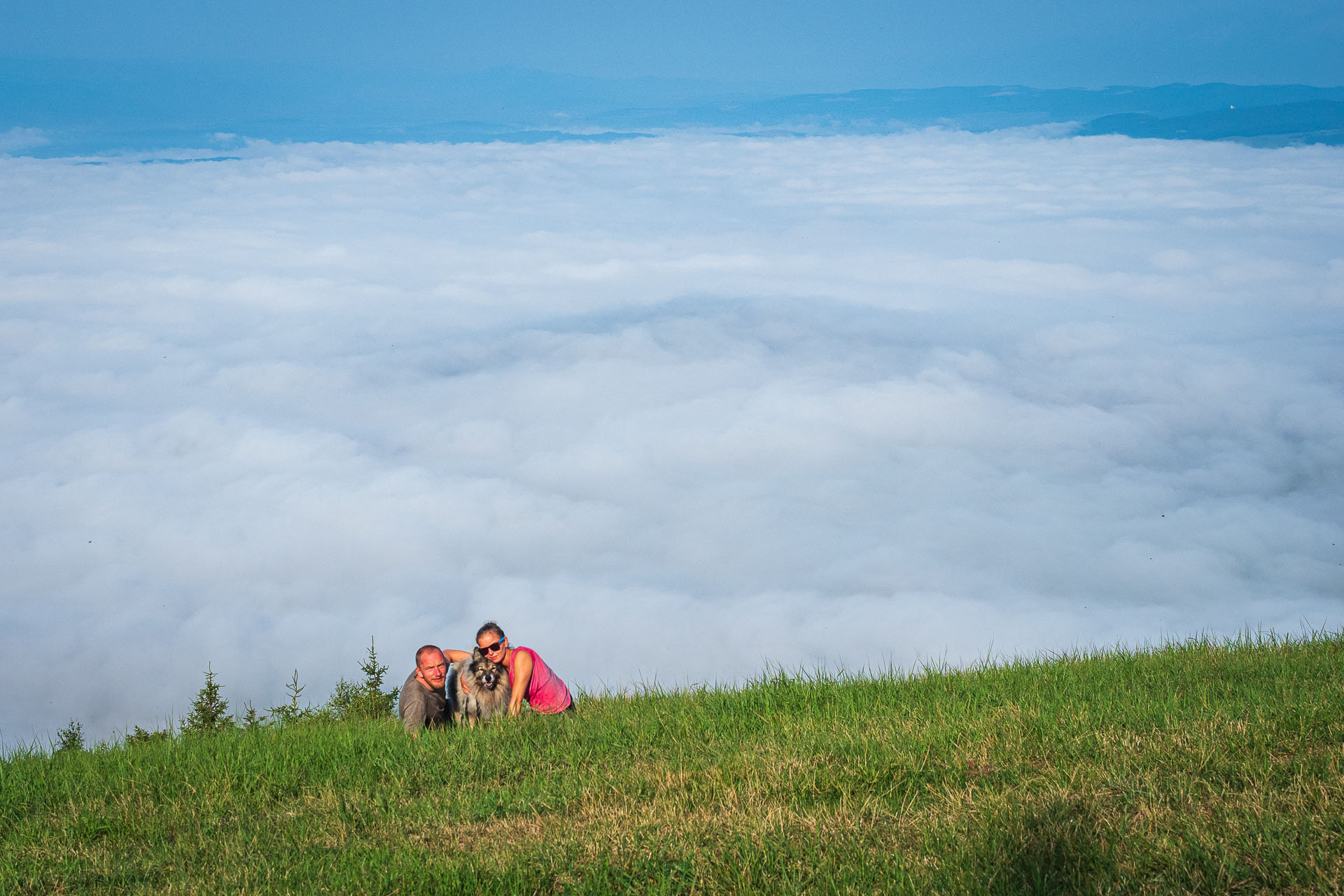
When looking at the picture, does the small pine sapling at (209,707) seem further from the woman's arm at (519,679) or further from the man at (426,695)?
the woman's arm at (519,679)

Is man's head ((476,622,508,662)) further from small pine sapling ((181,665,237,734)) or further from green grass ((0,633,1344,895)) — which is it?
small pine sapling ((181,665,237,734))

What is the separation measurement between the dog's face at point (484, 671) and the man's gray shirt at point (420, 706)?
45 centimetres

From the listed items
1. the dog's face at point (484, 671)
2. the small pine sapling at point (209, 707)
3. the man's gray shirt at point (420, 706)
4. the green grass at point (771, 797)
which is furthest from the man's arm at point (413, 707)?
the small pine sapling at point (209, 707)

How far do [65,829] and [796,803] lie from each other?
4589 millimetres

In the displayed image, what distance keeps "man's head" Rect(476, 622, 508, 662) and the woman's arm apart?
5.6 inches

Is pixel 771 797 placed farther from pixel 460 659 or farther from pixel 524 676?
pixel 460 659

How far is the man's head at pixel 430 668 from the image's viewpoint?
9.12 m

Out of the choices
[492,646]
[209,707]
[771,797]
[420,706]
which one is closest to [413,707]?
[420,706]

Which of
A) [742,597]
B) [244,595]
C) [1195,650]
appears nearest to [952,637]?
[742,597]

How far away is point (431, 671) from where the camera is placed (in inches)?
360

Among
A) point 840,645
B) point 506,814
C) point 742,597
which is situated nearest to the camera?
point 506,814

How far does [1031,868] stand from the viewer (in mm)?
4398

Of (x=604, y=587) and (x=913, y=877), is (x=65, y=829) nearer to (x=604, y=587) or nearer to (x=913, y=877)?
(x=913, y=877)

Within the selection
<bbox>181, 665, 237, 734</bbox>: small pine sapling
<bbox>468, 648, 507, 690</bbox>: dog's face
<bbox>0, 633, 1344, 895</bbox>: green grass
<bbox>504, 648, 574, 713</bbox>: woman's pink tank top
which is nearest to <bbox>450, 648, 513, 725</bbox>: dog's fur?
<bbox>468, 648, 507, 690</bbox>: dog's face
